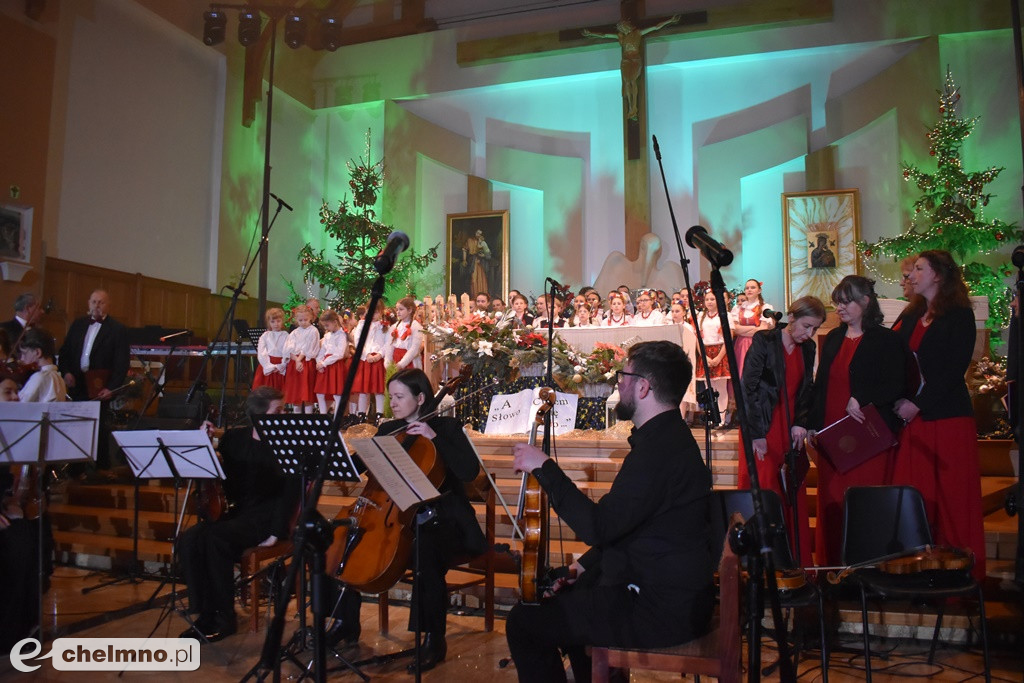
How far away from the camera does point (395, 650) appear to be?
4293 millimetres

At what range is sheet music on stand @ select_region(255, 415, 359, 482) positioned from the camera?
3697 mm

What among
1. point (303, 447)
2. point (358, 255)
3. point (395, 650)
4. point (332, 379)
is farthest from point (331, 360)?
point (358, 255)

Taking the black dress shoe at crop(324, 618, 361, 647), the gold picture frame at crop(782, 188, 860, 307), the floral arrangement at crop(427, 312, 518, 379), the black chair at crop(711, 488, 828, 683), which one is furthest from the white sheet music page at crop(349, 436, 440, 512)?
the gold picture frame at crop(782, 188, 860, 307)

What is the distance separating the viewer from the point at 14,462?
4.26 m

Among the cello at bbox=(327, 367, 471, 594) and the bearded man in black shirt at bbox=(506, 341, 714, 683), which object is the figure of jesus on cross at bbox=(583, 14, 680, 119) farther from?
the bearded man in black shirt at bbox=(506, 341, 714, 683)

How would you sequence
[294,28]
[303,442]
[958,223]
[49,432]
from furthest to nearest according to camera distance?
[294,28] < [958,223] < [49,432] < [303,442]

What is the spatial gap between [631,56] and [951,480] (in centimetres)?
1125

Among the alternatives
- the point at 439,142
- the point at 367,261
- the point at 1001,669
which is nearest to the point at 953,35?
the point at 439,142

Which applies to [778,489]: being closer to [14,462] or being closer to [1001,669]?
[1001,669]

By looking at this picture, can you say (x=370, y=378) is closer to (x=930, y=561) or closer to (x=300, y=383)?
(x=300, y=383)

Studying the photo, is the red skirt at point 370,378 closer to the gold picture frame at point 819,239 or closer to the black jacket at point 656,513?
the black jacket at point 656,513

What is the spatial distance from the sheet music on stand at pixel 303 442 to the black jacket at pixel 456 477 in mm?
519

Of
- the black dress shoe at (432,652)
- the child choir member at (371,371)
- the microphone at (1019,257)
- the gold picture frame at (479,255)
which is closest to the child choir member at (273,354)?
the child choir member at (371,371)

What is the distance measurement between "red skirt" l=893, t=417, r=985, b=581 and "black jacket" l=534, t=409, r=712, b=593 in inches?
86.7
